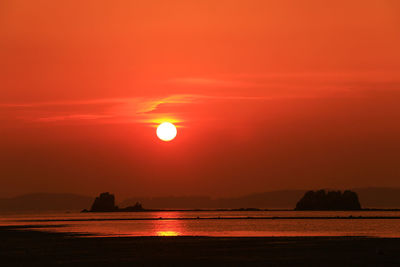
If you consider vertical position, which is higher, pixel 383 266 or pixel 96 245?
pixel 96 245

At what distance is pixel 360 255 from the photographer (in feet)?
175

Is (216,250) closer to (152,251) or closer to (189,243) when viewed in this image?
(152,251)

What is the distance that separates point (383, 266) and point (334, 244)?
2173 cm

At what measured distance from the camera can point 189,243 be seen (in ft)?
227

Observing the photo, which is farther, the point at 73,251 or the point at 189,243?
the point at 189,243

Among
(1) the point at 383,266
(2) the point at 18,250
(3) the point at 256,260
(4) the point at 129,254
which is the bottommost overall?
(1) the point at 383,266

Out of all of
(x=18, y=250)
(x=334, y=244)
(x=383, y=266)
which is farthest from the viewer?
(x=334, y=244)

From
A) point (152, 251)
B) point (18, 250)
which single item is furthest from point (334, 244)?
point (18, 250)

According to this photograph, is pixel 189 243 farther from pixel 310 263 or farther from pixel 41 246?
pixel 310 263

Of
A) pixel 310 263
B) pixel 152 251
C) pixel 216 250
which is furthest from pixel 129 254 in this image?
pixel 310 263

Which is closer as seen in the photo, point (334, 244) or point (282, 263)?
point (282, 263)

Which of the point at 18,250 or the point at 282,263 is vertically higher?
the point at 18,250

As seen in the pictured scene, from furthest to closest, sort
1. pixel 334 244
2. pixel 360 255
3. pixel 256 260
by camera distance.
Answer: pixel 334 244
pixel 360 255
pixel 256 260

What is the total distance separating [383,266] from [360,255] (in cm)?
807
